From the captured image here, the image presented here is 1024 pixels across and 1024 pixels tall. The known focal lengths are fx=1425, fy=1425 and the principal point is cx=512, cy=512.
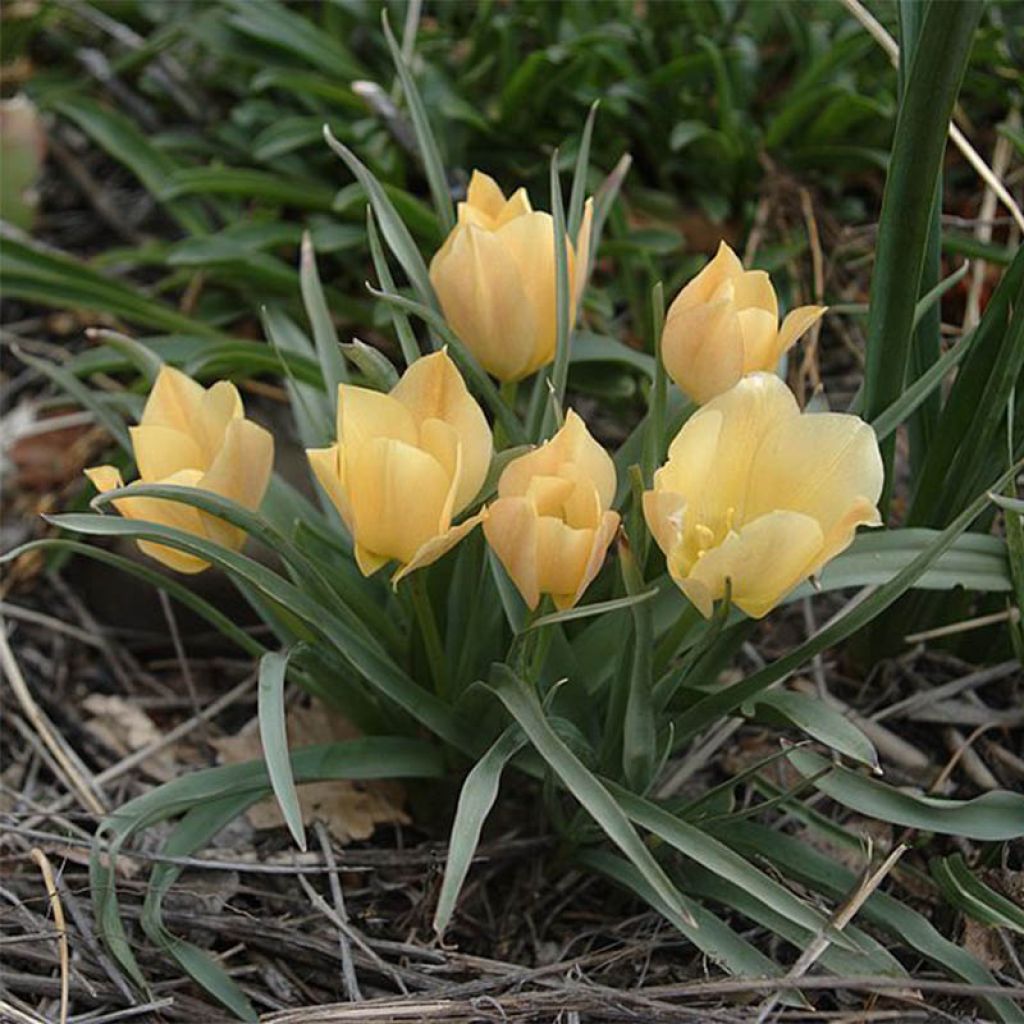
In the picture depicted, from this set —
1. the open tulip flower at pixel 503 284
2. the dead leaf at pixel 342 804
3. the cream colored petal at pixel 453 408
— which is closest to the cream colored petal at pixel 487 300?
the open tulip flower at pixel 503 284

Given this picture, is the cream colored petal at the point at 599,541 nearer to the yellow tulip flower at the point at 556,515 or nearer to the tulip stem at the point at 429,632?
the yellow tulip flower at the point at 556,515

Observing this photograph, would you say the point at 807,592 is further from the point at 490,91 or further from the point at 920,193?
the point at 490,91

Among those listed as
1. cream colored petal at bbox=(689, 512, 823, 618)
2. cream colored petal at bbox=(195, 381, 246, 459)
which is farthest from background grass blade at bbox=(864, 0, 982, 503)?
cream colored petal at bbox=(195, 381, 246, 459)

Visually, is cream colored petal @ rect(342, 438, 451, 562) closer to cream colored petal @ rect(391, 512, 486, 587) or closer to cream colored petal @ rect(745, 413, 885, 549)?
cream colored petal @ rect(391, 512, 486, 587)

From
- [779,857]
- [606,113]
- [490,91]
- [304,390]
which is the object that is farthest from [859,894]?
[490,91]

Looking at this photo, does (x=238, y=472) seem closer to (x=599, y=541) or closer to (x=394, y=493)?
(x=394, y=493)

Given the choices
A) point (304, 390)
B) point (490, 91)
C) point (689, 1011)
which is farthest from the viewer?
point (490, 91)

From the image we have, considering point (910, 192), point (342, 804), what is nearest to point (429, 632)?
point (342, 804)
